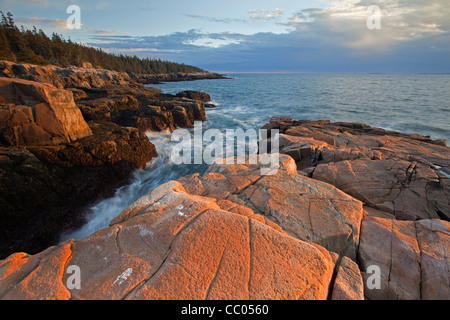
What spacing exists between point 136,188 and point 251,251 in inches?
360

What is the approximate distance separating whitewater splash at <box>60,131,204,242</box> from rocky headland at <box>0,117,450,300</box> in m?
4.86

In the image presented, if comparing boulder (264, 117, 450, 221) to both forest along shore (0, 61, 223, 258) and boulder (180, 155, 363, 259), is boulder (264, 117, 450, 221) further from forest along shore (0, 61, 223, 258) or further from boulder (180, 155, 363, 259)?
forest along shore (0, 61, 223, 258)

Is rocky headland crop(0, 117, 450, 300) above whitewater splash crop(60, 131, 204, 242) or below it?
above

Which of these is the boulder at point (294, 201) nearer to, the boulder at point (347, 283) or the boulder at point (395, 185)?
the boulder at point (347, 283)

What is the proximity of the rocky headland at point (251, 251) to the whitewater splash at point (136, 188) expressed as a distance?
15.9ft

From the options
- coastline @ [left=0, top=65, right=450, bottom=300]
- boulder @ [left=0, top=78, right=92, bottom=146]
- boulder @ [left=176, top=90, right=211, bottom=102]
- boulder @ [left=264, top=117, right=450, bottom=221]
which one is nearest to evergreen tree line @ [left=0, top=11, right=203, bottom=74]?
boulder @ [left=176, top=90, right=211, bottom=102]

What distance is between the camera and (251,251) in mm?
3314

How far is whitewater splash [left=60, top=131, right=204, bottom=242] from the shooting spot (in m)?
8.23

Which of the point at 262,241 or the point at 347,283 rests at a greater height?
the point at 262,241

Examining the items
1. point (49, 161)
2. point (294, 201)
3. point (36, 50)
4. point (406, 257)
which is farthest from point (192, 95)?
point (36, 50)

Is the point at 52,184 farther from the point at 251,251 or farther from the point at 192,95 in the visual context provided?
the point at 192,95

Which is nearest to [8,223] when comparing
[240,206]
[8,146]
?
[8,146]

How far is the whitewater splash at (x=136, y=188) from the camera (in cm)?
823

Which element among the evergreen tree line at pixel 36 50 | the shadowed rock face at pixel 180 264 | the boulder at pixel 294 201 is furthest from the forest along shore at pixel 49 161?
the evergreen tree line at pixel 36 50
